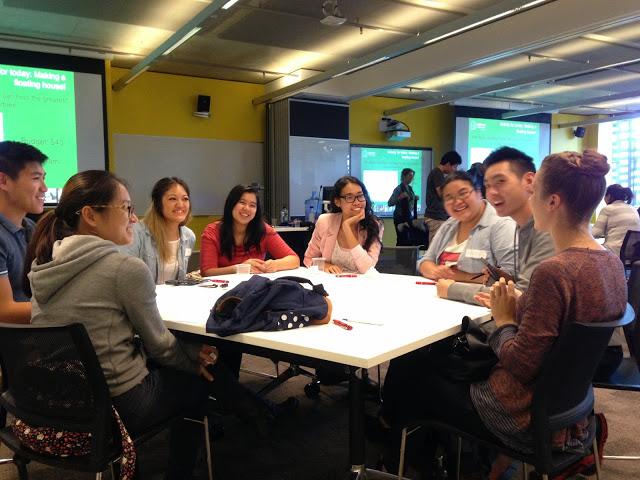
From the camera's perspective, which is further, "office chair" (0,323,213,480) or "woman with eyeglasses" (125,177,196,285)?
"woman with eyeglasses" (125,177,196,285)

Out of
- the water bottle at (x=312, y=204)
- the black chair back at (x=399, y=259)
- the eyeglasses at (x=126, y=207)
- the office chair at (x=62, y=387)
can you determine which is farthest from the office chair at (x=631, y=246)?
the office chair at (x=62, y=387)

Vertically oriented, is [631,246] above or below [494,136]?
below

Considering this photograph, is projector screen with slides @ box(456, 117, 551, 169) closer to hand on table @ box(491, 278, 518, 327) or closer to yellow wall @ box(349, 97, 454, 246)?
yellow wall @ box(349, 97, 454, 246)

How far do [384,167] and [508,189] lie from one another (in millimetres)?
7357

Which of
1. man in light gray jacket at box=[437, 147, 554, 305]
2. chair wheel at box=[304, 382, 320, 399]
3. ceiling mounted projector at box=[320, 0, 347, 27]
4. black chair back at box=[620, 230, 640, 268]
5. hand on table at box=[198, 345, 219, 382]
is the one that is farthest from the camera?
black chair back at box=[620, 230, 640, 268]

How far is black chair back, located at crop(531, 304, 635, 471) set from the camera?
131cm

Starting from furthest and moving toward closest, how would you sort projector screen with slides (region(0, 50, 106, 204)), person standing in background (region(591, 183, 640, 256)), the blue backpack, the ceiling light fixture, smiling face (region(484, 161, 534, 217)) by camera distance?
projector screen with slides (region(0, 50, 106, 204)) < person standing in background (region(591, 183, 640, 256)) < the ceiling light fixture < smiling face (region(484, 161, 534, 217)) < the blue backpack

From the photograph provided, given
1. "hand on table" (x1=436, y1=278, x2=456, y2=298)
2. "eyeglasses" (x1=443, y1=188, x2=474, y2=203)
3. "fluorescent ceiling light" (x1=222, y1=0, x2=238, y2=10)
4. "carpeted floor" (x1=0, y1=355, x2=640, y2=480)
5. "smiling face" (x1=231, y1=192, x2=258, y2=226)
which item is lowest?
"carpeted floor" (x1=0, y1=355, x2=640, y2=480)

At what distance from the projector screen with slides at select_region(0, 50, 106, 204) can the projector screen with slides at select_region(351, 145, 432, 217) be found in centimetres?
422

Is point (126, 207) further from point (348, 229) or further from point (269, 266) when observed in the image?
→ point (348, 229)

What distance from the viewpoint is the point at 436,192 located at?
6340mm

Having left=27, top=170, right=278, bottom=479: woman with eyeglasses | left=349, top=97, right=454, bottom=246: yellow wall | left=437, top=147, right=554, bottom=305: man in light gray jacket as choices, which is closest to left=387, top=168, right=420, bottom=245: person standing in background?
left=349, top=97, right=454, bottom=246: yellow wall

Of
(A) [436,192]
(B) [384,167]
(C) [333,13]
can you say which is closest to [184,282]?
(C) [333,13]

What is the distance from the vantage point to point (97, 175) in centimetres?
169
